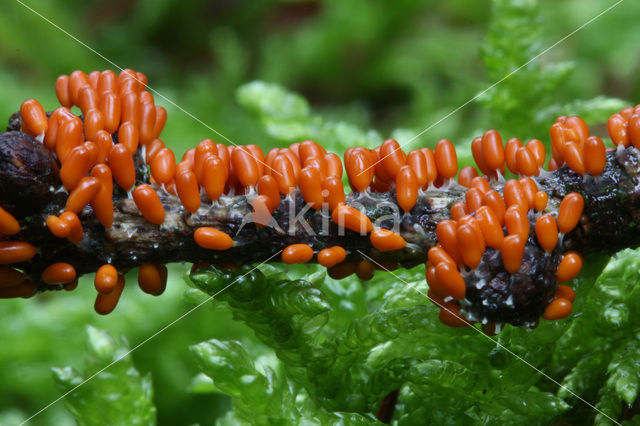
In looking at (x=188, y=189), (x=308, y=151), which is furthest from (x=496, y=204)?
(x=188, y=189)

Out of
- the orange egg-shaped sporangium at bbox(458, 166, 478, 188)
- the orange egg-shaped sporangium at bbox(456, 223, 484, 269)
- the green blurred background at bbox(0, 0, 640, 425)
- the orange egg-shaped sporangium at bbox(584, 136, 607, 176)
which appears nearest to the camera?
the orange egg-shaped sporangium at bbox(456, 223, 484, 269)

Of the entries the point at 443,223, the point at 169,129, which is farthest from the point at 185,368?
the point at 443,223

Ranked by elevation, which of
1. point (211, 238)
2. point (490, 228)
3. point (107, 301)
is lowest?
point (107, 301)

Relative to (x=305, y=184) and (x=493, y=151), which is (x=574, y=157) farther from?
(x=305, y=184)

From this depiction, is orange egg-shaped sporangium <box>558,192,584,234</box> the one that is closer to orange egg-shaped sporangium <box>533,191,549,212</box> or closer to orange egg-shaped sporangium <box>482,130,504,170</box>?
orange egg-shaped sporangium <box>533,191,549,212</box>

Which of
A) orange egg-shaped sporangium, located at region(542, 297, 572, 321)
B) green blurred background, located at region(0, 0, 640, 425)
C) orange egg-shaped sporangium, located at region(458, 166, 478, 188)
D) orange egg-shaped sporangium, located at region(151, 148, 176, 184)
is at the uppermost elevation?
orange egg-shaped sporangium, located at region(458, 166, 478, 188)

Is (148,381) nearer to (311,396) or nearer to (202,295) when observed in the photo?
(202,295)

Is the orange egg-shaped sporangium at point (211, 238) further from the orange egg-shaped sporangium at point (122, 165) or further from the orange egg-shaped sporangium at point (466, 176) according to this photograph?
the orange egg-shaped sporangium at point (466, 176)

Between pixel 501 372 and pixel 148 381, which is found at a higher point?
pixel 501 372

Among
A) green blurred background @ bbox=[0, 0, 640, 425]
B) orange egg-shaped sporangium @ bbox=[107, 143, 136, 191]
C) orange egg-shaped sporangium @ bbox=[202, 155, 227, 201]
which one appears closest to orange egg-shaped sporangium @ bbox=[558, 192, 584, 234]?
orange egg-shaped sporangium @ bbox=[202, 155, 227, 201]
